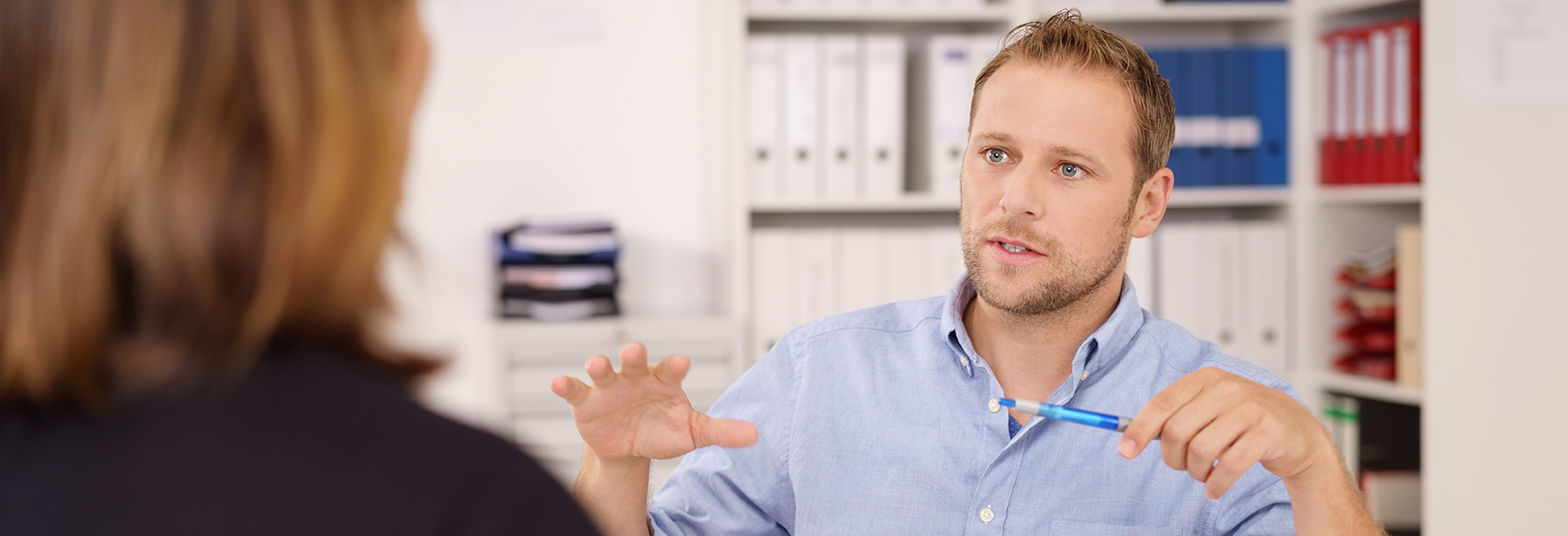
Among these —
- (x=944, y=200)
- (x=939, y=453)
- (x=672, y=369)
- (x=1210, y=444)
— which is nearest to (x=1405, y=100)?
(x=944, y=200)

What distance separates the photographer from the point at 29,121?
1.45 feet

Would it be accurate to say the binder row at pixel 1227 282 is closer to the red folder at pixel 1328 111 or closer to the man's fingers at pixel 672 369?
the red folder at pixel 1328 111

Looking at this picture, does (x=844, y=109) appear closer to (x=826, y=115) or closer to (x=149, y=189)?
(x=826, y=115)

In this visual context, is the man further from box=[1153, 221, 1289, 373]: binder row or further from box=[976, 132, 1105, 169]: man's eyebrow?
box=[1153, 221, 1289, 373]: binder row

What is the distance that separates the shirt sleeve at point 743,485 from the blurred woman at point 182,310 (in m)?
0.84

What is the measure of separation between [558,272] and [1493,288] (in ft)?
6.05

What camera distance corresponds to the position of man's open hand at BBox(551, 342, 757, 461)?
1049 mm

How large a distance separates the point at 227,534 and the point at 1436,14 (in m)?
2.27

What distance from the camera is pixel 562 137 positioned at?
2789 millimetres

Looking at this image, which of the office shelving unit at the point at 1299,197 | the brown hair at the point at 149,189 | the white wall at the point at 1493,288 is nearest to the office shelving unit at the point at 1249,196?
the office shelving unit at the point at 1299,197

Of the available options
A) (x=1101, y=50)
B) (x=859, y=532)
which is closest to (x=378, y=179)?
(x=859, y=532)

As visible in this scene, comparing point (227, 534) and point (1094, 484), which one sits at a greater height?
point (227, 534)

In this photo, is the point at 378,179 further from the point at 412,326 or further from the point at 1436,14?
the point at 1436,14

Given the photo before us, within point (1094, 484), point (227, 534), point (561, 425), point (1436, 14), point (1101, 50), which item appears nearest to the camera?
point (227, 534)
